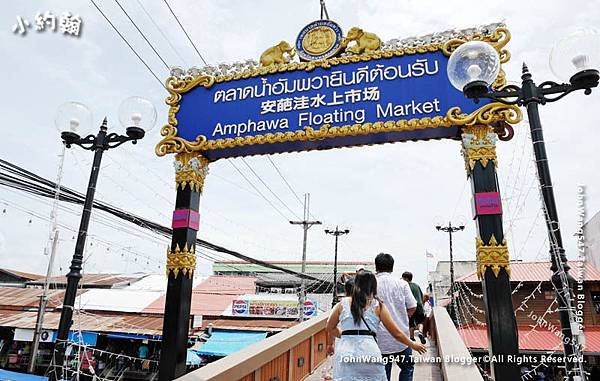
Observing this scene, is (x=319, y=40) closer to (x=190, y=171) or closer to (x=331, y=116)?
(x=331, y=116)

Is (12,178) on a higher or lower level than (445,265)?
lower

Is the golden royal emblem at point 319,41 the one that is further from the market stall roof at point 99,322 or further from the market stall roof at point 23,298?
the market stall roof at point 23,298

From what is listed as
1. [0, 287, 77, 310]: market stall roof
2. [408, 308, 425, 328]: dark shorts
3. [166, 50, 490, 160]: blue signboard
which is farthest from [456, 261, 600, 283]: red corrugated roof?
[0, 287, 77, 310]: market stall roof

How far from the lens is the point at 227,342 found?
18031mm

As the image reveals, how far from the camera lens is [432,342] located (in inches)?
332

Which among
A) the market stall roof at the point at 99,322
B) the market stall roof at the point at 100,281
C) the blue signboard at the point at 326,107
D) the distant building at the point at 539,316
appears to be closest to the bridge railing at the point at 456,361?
the blue signboard at the point at 326,107

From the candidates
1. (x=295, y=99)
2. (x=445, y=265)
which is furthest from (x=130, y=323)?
(x=445, y=265)

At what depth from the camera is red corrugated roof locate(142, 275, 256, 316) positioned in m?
21.5

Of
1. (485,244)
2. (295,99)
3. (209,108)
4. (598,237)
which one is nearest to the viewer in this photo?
(485,244)

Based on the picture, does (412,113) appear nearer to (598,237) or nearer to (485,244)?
(485,244)

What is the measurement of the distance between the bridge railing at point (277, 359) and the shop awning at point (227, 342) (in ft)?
37.7

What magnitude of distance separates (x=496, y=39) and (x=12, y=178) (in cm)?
699

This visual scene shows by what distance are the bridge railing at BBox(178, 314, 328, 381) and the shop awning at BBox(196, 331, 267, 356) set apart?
1148cm

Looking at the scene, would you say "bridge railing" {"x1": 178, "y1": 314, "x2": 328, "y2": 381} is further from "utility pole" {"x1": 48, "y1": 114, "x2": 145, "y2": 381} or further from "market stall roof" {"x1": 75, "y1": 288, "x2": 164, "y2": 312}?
"market stall roof" {"x1": 75, "y1": 288, "x2": 164, "y2": 312}
